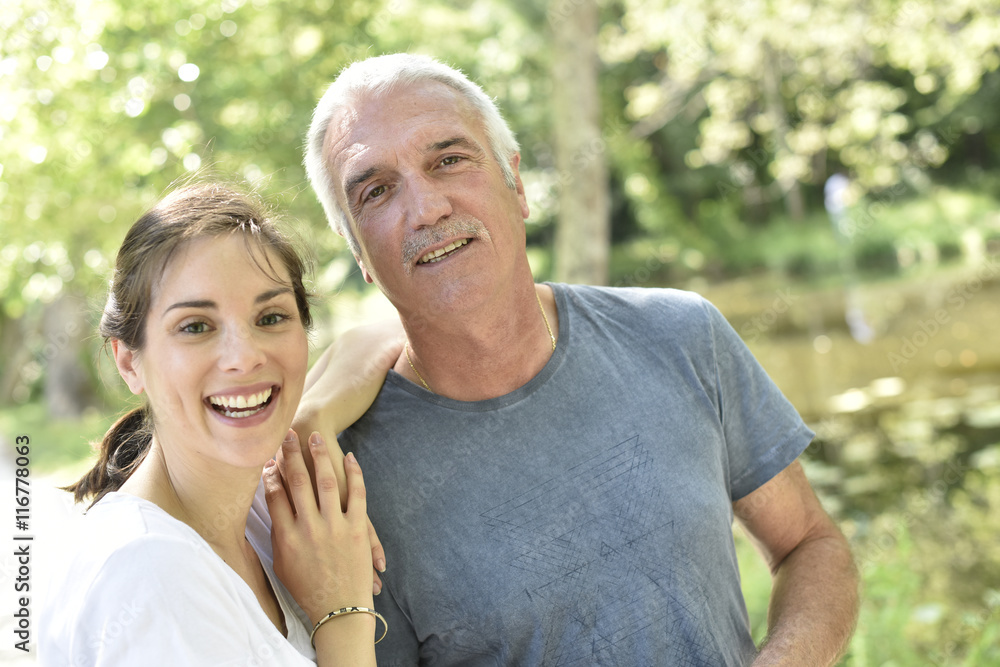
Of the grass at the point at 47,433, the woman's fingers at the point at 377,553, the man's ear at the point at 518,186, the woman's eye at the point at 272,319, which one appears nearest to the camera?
the woman's eye at the point at 272,319

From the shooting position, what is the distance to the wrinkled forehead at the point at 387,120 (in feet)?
6.38

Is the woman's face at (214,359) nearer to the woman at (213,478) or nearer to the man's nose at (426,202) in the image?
the woman at (213,478)

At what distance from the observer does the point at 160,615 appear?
1.29 metres

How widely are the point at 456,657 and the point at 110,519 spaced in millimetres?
793

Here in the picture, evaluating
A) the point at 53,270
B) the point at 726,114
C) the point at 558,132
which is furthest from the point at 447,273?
the point at 726,114

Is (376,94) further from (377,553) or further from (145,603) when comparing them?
(145,603)

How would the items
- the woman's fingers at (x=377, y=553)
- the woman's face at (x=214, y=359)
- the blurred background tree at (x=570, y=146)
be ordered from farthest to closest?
1. the blurred background tree at (x=570, y=146)
2. the woman's fingers at (x=377, y=553)
3. the woman's face at (x=214, y=359)

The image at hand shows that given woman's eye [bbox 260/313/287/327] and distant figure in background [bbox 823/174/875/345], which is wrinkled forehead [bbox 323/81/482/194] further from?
distant figure in background [bbox 823/174/875/345]

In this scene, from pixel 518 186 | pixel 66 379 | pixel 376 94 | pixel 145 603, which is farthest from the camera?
pixel 66 379

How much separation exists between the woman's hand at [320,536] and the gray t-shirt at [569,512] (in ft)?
0.47

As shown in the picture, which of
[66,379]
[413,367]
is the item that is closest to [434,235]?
[413,367]

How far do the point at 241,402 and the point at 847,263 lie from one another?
21.4 meters

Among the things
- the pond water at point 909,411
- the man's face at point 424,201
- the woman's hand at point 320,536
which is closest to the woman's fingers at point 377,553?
the woman's hand at point 320,536

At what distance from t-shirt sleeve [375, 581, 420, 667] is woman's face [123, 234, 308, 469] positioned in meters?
0.45
